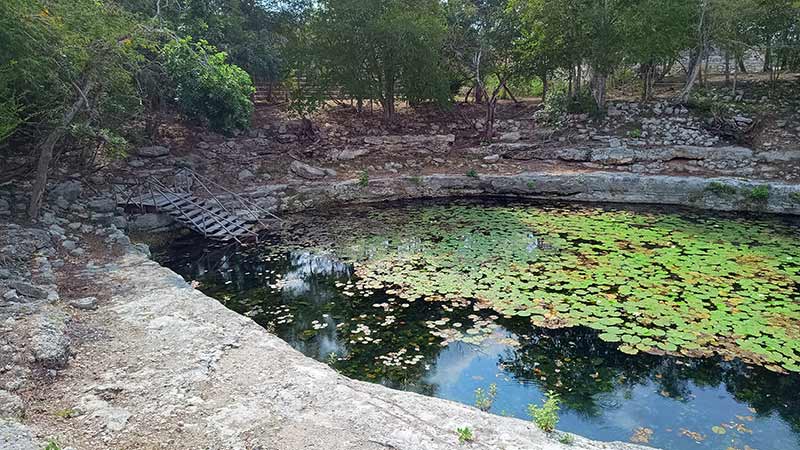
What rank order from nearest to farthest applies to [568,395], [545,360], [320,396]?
[320,396] < [568,395] < [545,360]

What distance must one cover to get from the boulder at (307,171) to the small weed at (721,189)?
9761mm

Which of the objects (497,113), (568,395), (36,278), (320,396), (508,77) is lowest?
(568,395)

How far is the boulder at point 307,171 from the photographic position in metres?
14.8

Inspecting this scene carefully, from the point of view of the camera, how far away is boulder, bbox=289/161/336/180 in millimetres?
14844

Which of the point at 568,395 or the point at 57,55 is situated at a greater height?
the point at 57,55

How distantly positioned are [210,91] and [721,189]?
41.2 ft

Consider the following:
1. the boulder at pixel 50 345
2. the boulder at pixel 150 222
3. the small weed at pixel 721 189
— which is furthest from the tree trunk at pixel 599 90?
the boulder at pixel 50 345

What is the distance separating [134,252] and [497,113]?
1401cm

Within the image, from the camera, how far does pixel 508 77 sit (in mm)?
17391

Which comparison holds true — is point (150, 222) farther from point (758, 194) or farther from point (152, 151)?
point (758, 194)

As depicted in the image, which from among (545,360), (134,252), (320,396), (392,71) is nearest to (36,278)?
(134,252)

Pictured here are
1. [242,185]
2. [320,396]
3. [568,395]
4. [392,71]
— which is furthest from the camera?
[392,71]

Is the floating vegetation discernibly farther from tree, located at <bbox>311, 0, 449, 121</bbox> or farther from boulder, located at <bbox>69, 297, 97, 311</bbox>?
tree, located at <bbox>311, 0, 449, 121</bbox>

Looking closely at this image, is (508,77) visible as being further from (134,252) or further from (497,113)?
(134,252)
